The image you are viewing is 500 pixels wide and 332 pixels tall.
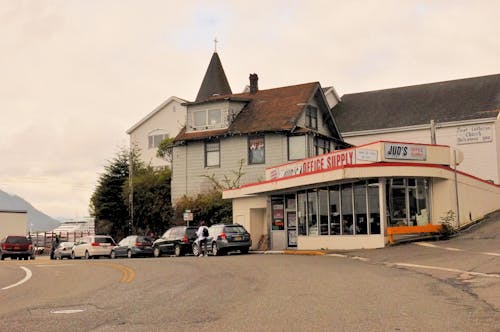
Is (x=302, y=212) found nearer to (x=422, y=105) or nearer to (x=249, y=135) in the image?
(x=249, y=135)

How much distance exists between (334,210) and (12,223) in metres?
37.1

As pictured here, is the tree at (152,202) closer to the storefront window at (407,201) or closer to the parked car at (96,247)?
the parked car at (96,247)

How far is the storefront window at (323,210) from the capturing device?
30.3 meters

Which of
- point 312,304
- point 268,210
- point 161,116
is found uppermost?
point 161,116

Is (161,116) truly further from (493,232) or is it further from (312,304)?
(312,304)

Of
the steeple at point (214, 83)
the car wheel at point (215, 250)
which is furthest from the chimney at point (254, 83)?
the car wheel at point (215, 250)

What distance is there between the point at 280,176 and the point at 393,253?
11757 mm

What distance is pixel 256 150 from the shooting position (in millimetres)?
43219

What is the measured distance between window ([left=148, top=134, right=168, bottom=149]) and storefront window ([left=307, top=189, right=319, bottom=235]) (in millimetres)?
33450

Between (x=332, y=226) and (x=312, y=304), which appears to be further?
(x=332, y=226)

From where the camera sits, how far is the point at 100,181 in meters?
54.7

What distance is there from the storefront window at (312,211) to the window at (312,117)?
13.3 meters

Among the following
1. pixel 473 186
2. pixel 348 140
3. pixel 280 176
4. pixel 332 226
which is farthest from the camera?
pixel 348 140

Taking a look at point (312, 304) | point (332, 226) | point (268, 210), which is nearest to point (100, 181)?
point (268, 210)
